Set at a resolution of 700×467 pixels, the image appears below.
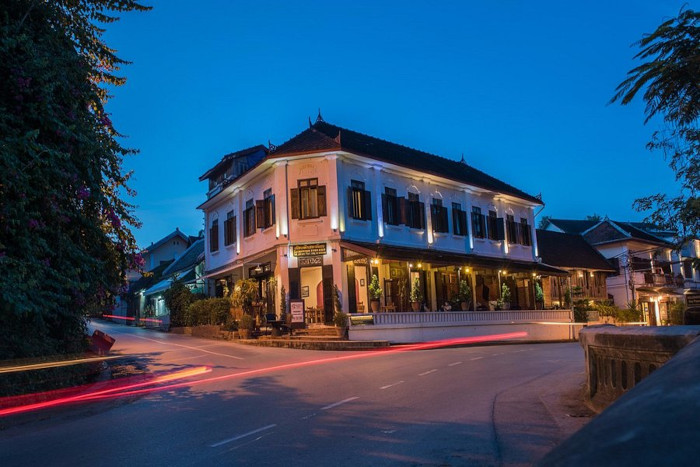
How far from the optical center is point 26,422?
363 inches

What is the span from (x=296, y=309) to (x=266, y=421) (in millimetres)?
15746

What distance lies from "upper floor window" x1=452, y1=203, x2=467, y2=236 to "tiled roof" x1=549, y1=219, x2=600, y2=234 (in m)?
25.2

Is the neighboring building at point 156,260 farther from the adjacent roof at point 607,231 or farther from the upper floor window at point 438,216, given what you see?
the adjacent roof at point 607,231

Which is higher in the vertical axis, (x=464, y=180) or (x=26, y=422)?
(x=464, y=180)

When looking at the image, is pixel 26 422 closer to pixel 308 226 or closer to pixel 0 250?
pixel 0 250

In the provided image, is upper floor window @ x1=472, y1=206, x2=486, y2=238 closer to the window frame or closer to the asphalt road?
the window frame

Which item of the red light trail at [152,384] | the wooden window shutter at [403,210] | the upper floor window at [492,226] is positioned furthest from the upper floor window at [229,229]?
the upper floor window at [492,226]

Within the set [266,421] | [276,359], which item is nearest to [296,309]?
[276,359]

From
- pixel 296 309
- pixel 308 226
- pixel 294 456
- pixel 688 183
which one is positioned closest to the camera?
pixel 294 456

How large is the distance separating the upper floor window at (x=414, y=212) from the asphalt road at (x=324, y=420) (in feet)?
46.9

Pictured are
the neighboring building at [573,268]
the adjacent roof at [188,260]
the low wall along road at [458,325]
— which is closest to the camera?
the low wall along road at [458,325]

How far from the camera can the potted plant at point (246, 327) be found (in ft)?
80.2

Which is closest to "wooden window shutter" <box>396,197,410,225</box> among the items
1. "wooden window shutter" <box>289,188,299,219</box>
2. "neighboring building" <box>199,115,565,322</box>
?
"neighboring building" <box>199,115,565,322</box>

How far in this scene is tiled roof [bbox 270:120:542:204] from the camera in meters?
25.7
